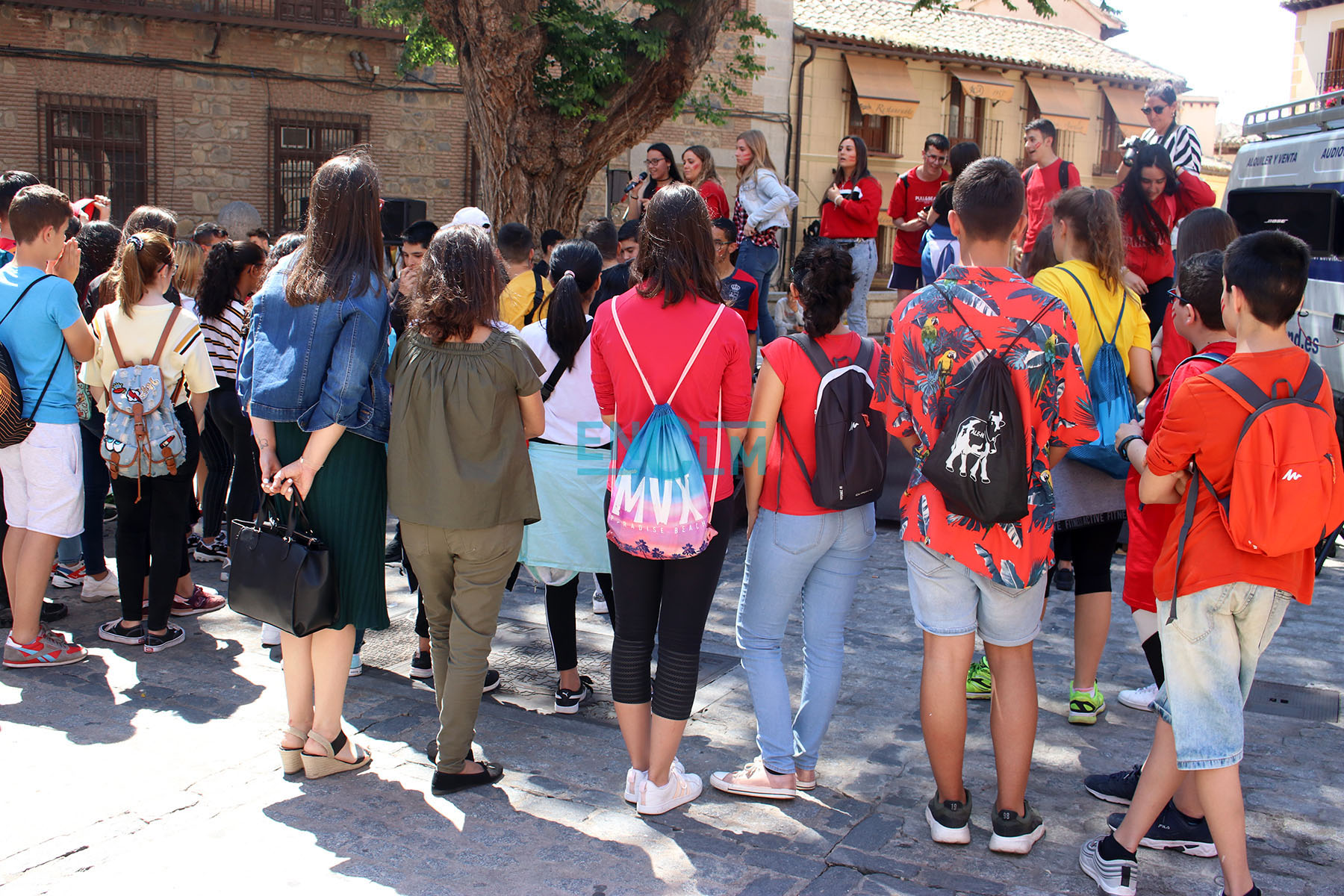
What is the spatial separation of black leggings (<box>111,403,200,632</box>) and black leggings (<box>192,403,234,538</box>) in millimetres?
814

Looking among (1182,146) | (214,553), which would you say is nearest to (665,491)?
(214,553)

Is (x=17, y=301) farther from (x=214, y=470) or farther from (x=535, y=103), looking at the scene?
(x=535, y=103)

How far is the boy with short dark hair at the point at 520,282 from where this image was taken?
199 inches

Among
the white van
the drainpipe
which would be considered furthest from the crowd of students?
the drainpipe

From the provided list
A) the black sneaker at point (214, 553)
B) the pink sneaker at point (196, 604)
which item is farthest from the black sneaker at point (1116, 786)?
the black sneaker at point (214, 553)

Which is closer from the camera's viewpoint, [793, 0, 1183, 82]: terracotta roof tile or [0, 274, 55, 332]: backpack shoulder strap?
[0, 274, 55, 332]: backpack shoulder strap

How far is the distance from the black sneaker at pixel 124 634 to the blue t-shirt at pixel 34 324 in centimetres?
102

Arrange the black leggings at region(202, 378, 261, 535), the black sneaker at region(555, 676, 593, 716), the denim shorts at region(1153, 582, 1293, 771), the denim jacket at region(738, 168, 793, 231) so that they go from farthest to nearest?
the denim jacket at region(738, 168, 793, 231) < the black leggings at region(202, 378, 261, 535) < the black sneaker at region(555, 676, 593, 716) < the denim shorts at region(1153, 582, 1293, 771)

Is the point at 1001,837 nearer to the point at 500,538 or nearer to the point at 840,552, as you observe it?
the point at 840,552

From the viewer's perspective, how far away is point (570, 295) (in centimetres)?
412

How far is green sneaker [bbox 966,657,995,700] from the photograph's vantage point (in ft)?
14.8

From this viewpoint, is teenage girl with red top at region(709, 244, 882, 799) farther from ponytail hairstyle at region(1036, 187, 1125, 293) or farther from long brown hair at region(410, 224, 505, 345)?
ponytail hairstyle at region(1036, 187, 1125, 293)

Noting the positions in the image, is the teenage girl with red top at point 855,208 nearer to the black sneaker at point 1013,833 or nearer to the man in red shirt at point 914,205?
the man in red shirt at point 914,205

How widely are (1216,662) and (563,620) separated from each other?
2.36 meters
